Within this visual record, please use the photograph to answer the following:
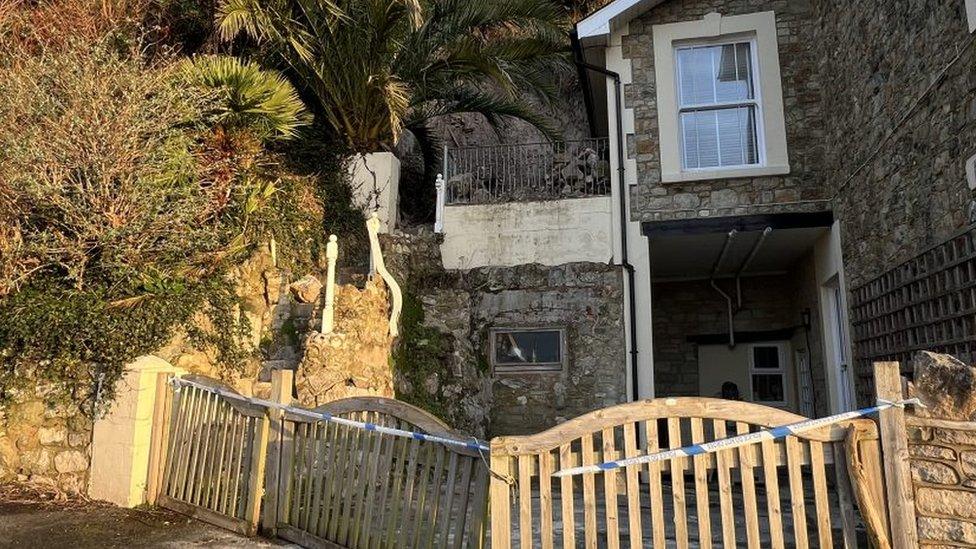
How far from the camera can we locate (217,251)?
7.38 meters

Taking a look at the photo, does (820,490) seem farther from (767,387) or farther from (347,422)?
(767,387)

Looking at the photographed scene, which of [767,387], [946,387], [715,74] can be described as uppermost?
[715,74]

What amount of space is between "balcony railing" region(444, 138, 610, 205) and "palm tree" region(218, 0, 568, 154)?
0.98m

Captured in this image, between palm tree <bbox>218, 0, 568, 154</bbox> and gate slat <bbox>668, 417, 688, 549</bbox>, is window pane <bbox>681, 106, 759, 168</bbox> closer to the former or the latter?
palm tree <bbox>218, 0, 568, 154</bbox>

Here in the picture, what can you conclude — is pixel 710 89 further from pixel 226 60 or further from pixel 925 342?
pixel 226 60

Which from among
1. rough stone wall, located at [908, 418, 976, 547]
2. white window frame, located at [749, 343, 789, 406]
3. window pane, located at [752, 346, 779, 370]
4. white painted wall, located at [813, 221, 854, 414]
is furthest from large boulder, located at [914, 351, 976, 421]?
window pane, located at [752, 346, 779, 370]

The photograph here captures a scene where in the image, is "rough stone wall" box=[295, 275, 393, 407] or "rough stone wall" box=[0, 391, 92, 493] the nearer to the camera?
"rough stone wall" box=[0, 391, 92, 493]

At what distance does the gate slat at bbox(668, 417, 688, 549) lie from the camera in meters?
3.07

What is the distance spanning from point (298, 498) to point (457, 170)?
6.12 metres

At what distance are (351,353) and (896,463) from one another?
5.40 m

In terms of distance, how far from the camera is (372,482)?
158 inches

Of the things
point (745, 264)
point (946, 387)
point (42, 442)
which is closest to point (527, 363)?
point (745, 264)

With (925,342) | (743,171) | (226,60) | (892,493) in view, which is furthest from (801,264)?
(226,60)

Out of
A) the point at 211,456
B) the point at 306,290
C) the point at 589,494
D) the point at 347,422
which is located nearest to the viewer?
the point at 589,494
